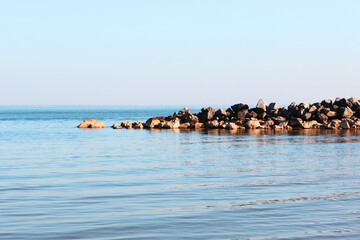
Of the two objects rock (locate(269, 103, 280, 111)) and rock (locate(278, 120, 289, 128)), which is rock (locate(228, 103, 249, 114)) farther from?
rock (locate(278, 120, 289, 128))

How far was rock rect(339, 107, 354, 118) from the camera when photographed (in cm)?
5200

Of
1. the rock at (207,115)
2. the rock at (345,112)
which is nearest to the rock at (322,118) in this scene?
the rock at (345,112)

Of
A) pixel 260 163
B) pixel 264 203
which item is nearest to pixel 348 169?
pixel 260 163

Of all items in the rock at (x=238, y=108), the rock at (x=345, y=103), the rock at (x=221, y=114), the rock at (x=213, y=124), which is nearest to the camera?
the rock at (x=213, y=124)

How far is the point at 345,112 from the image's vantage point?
5197 centimetres

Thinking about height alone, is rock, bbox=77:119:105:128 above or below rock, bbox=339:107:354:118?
below

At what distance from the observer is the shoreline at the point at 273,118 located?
169ft

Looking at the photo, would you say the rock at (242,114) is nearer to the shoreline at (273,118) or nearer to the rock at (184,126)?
the shoreline at (273,118)

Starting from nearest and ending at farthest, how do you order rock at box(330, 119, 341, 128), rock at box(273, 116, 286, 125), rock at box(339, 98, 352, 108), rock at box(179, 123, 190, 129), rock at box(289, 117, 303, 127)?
rock at box(330, 119, 341, 128) < rock at box(289, 117, 303, 127) < rock at box(273, 116, 286, 125) < rock at box(339, 98, 352, 108) < rock at box(179, 123, 190, 129)

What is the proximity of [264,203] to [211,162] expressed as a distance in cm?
992

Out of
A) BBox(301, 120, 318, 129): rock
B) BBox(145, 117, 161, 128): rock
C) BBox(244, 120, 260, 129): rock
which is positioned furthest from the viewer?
BBox(145, 117, 161, 128): rock

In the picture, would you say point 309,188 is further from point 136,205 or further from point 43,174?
point 43,174

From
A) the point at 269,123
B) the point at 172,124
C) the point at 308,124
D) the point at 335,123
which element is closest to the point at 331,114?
the point at 335,123

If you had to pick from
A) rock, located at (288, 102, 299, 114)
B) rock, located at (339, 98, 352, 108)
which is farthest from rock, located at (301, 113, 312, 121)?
rock, located at (339, 98, 352, 108)
